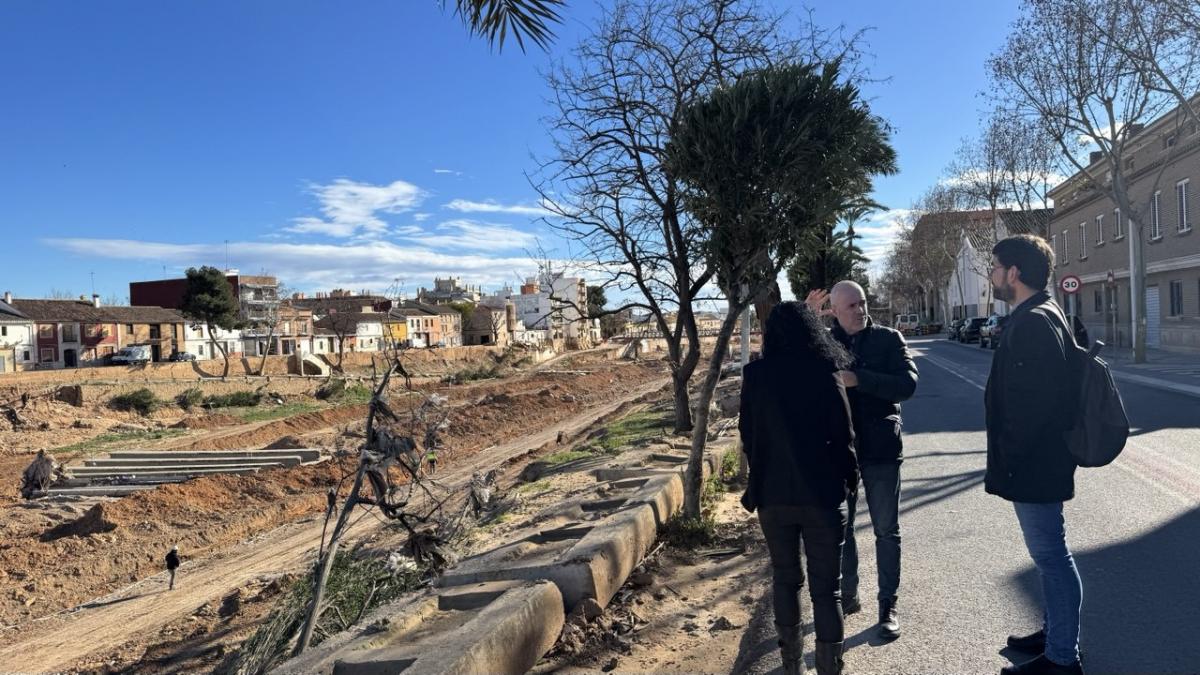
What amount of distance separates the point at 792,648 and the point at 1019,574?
7.28ft

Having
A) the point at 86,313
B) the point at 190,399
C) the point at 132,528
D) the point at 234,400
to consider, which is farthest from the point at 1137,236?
the point at 86,313

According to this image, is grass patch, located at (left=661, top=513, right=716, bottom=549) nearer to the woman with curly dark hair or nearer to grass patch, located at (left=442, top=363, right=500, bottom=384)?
the woman with curly dark hair

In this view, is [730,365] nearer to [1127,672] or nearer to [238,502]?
[238,502]

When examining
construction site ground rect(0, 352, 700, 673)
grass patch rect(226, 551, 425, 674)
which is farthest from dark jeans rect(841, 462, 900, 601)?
construction site ground rect(0, 352, 700, 673)

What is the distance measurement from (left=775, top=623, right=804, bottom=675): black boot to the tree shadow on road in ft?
3.56

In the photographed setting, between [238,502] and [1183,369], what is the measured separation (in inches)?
925

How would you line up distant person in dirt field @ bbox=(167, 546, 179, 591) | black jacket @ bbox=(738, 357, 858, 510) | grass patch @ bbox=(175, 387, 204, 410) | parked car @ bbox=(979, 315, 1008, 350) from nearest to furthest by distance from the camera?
black jacket @ bbox=(738, 357, 858, 510), distant person in dirt field @ bbox=(167, 546, 179, 591), parked car @ bbox=(979, 315, 1008, 350), grass patch @ bbox=(175, 387, 204, 410)

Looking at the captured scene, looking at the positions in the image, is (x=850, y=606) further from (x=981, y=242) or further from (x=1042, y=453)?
(x=981, y=242)

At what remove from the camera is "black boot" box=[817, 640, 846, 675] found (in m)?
3.54

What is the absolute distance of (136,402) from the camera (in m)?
35.8

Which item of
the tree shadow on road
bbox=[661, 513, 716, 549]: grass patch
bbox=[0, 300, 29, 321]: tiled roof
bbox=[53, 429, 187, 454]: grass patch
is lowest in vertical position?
bbox=[53, 429, 187, 454]: grass patch

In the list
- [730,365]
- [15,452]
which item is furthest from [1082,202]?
[15,452]

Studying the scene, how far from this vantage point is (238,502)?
59.8ft

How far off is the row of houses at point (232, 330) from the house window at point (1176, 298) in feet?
74.0
